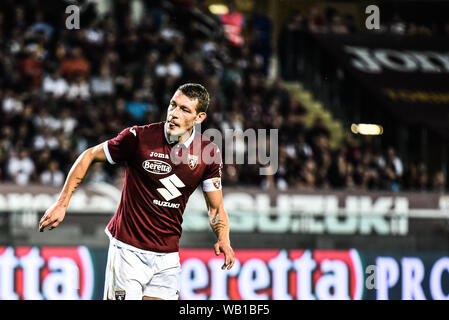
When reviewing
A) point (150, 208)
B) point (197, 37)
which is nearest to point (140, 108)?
point (197, 37)

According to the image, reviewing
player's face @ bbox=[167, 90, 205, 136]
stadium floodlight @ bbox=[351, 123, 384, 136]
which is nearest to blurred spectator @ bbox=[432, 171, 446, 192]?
stadium floodlight @ bbox=[351, 123, 384, 136]

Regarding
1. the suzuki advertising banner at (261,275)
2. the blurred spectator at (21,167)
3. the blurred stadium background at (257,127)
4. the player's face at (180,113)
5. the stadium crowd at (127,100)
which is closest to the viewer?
the player's face at (180,113)

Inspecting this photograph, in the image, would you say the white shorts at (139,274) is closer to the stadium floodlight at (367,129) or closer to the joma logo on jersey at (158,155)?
the joma logo on jersey at (158,155)

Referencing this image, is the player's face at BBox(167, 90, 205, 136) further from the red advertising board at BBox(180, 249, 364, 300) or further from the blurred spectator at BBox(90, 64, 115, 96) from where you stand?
the blurred spectator at BBox(90, 64, 115, 96)

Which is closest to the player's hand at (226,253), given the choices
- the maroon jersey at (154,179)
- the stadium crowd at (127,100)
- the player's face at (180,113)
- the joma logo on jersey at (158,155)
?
the maroon jersey at (154,179)

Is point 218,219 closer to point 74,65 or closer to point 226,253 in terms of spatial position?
point 226,253

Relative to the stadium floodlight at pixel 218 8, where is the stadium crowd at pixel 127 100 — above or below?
below

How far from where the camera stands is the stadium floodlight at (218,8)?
22.9 m

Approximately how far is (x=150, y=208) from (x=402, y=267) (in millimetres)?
6614

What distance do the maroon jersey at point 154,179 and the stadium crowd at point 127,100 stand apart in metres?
7.22

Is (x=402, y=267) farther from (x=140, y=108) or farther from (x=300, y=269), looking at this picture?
(x=140, y=108)

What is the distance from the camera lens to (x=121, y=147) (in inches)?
250

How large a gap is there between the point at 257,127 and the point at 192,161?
10.4 metres

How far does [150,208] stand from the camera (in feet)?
21.1
